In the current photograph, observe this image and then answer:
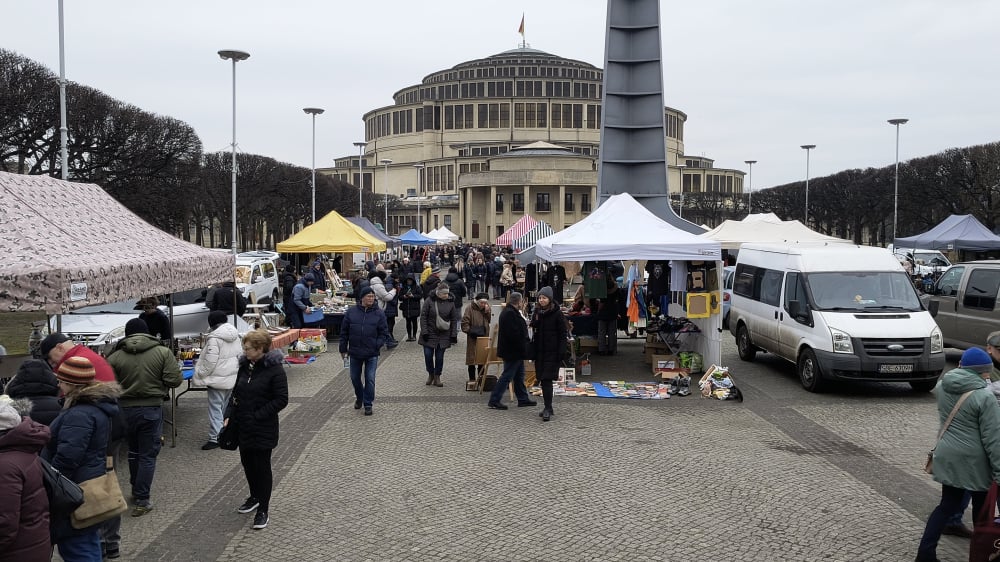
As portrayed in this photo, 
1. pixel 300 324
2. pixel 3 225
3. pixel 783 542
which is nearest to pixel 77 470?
pixel 3 225

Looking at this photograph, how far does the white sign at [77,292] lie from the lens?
6437 mm

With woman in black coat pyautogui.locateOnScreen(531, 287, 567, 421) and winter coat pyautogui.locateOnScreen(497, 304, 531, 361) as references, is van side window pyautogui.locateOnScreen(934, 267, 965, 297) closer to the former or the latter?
woman in black coat pyautogui.locateOnScreen(531, 287, 567, 421)

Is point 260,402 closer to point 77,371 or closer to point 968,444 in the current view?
point 77,371

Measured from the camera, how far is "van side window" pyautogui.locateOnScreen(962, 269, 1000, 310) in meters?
13.4

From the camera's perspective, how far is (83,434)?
4.83m

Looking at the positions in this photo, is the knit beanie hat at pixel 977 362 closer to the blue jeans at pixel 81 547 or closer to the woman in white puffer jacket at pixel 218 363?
the blue jeans at pixel 81 547

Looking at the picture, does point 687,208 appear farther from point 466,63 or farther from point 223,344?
point 223,344

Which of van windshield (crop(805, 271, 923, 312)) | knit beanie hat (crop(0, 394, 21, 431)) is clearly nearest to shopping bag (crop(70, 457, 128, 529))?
knit beanie hat (crop(0, 394, 21, 431))

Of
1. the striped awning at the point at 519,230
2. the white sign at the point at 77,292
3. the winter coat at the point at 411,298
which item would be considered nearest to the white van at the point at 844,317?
the winter coat at the point at 411,298

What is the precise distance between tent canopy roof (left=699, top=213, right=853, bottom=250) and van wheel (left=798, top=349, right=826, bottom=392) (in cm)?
1066

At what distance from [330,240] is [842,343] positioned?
13.5 metres

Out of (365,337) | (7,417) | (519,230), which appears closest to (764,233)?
(519,230)

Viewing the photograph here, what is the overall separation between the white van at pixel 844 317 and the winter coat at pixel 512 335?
467 centimetres

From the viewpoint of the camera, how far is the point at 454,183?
10175 cm
